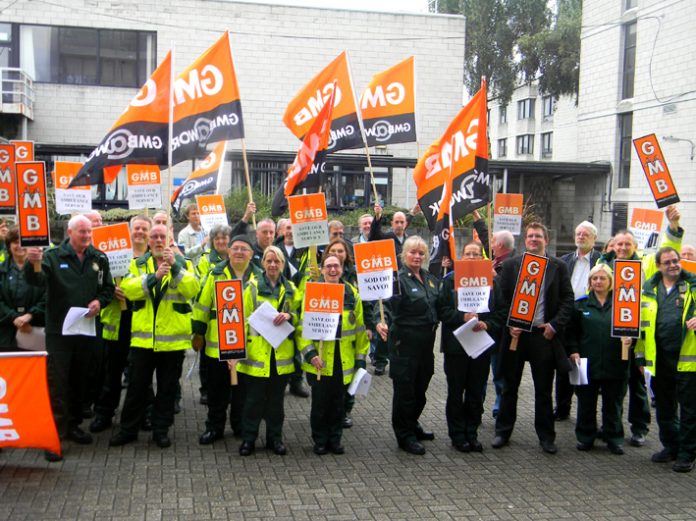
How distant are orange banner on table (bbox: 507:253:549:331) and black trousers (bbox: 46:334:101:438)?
4035 millimetres

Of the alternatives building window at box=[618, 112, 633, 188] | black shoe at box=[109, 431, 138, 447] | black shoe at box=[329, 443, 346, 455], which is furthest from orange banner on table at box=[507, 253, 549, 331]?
building window at box=[618, 112, 633, 188]

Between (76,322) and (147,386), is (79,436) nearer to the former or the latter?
(147,386)

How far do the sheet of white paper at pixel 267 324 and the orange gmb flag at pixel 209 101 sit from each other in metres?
2.44

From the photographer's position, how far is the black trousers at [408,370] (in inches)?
277

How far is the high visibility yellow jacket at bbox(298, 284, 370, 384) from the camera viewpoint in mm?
6870

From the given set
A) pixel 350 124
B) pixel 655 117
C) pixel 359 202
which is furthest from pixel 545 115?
pixel 350 124

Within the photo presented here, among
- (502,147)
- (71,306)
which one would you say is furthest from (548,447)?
(502,147)

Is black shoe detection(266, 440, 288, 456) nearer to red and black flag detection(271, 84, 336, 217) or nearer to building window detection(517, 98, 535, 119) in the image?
red and black flag detection(271, 84, 336, 217)

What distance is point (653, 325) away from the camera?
7.05 metres

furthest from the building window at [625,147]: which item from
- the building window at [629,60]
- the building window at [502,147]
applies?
the building window at [502,147]

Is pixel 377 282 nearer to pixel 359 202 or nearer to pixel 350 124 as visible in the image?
pixel 350 124

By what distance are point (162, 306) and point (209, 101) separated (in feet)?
9.16

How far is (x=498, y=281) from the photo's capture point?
24.3 feet

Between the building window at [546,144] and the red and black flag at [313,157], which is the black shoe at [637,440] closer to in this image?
the red and black flag at [313,157]
